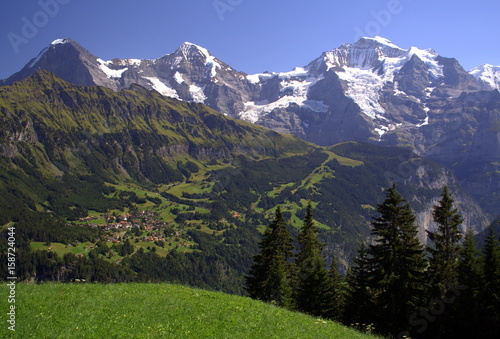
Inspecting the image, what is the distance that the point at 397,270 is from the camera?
34750 mm

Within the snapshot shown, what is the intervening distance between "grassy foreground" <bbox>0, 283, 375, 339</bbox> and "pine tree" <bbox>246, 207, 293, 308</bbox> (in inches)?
845

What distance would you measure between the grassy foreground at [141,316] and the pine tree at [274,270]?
21.5 metres

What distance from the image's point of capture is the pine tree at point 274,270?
45594 millimetres

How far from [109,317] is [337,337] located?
1262 centimetres

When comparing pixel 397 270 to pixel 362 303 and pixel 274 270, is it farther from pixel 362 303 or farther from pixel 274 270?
pixel 274 270

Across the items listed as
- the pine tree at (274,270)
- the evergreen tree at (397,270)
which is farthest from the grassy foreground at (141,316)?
the pine tree at (274,270)

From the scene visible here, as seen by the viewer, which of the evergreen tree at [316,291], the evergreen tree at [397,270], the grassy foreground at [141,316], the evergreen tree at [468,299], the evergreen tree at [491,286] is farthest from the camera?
the evergreen tree at [316,291]

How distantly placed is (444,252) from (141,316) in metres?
31.1

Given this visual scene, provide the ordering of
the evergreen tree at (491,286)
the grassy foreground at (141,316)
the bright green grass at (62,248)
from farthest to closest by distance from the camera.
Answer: the bright green grass at (62,248), the evergreen tree at (491,286), the grassy foreground at (141,316)

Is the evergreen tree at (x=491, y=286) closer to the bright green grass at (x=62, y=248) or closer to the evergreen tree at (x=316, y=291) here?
the evergreen tree at (x=316, y=291)

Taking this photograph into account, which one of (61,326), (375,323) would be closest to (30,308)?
(61,326)

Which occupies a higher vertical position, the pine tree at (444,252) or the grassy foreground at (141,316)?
the pine tree at (444,252)

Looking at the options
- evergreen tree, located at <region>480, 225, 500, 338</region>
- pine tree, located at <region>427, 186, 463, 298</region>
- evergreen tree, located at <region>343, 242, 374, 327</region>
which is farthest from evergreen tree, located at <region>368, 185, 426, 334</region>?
evergreen tree, located at <region>480, 225, 500, 338</region>

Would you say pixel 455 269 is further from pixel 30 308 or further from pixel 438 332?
pixel 30 308
